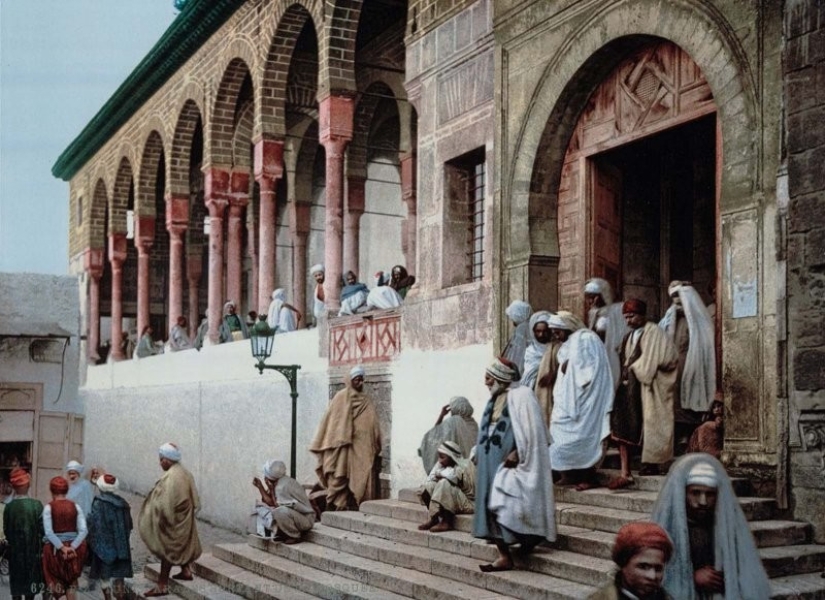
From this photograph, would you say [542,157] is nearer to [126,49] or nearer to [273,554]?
[273,554]

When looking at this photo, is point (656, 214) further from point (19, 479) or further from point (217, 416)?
point (217, 416)

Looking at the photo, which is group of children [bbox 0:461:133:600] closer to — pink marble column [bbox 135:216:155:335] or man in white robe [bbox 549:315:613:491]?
man in white robe [bbox 549:315:613:491]

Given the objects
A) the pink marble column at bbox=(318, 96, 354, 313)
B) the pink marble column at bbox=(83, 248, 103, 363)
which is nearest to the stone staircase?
the pink marble column at bbox=(318, 96, 354, 313)

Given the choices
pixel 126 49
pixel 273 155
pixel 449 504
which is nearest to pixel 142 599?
pixel 449 504

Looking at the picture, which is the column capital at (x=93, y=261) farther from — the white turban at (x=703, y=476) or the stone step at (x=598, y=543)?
the white turban at (x=703, y=476)

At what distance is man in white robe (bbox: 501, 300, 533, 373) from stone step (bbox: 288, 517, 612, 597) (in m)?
1.76

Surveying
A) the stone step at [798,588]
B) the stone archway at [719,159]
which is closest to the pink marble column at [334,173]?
the stone archway at [719,159]

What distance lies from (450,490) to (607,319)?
1.88 metres

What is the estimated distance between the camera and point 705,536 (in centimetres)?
446

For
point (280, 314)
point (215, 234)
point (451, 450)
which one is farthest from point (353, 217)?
point (451, 450)

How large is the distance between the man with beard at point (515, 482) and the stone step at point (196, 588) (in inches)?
114

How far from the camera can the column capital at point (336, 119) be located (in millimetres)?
13742

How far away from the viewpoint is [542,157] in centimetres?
998

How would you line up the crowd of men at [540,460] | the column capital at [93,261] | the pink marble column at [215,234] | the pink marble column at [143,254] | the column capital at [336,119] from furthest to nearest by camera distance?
the column capital at [93,261], the pink marble column at [143,254], the pink marble column at [215,234], the column capital at [336,119], the crowd of men at [540,460]
